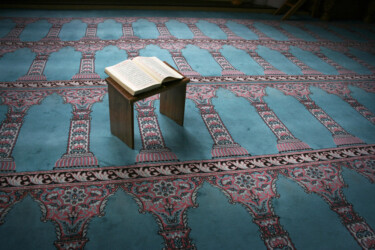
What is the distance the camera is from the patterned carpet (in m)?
1.44

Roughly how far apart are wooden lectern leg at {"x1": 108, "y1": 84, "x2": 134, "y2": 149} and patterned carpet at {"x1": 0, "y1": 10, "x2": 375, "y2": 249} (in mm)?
72

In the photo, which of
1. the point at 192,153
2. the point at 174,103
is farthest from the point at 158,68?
the point at 192,153

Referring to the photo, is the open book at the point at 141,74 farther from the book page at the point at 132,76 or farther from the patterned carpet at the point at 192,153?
the patterned carpet at the point at 192,153

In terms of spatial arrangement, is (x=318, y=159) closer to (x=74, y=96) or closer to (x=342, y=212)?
(x=342, y=212)

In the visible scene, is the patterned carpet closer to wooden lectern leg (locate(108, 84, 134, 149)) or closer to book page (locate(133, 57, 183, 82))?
wooden lectern leg (locate(108, 84, 134, 149))

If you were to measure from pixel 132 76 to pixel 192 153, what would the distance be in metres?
0.61

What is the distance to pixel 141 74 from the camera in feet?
5.87

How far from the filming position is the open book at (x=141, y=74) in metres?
1.69

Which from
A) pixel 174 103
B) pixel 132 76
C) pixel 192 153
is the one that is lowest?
pixel 192 153

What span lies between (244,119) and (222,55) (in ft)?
4.37

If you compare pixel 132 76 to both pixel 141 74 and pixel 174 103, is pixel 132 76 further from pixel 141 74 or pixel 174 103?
pixel 174 103

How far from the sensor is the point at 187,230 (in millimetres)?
1434

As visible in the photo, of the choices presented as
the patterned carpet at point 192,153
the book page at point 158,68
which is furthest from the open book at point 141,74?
the patterned carpet at point 192,153

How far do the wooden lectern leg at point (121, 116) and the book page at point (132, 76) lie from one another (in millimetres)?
Answer: 90
